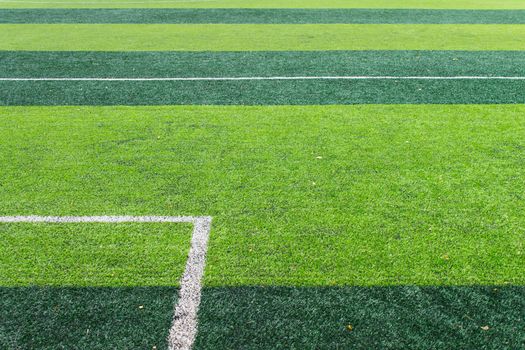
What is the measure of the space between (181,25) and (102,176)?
8681 millimetres

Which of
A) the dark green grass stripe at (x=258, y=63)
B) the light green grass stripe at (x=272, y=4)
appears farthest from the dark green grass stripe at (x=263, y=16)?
the dark green grass stripe at (x=258, y=63)

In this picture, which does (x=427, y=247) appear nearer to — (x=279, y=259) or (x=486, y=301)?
(x=486, y=301)

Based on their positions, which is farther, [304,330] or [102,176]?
[102,176]

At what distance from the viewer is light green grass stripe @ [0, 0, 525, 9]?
51.8 ft

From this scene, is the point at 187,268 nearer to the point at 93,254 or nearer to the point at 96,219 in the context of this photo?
the point at 93,254

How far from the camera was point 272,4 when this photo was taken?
1612 centimetres

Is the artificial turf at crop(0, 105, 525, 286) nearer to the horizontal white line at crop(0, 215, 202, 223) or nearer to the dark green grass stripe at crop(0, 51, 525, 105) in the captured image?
the horizontal white line at crop(0, 215, 202, 223)

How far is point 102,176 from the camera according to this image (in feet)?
15.5

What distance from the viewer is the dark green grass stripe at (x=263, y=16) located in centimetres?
1331

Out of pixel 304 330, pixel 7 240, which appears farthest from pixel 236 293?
pixel 7 240

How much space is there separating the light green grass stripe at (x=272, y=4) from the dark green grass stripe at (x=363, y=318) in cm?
1367

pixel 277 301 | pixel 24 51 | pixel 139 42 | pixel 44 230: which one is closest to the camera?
pixel 277 301

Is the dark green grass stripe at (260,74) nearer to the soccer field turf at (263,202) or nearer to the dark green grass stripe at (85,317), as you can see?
the soccer field turf at (263,202)

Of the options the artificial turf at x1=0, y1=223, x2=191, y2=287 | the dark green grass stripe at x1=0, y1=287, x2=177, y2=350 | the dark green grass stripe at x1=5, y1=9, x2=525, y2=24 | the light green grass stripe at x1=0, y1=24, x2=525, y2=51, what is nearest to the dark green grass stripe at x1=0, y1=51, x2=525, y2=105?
the light green grass stripe at x1=0, y1=24, x2=525, y2=51
